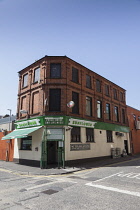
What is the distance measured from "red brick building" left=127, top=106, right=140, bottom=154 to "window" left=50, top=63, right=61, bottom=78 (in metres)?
17.1

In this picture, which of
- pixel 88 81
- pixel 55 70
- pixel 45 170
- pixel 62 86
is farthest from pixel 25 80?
pixel 45 170

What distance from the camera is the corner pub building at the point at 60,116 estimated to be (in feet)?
48.0

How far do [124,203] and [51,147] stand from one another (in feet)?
35.5

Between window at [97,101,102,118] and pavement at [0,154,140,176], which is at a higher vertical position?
window at [97,101,102,118]

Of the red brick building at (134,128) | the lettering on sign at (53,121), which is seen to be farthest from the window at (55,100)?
the red brick building at (134,128)

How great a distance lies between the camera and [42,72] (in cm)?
1678

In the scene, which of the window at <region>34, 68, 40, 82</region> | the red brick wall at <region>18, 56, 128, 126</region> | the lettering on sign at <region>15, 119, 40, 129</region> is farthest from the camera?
the window at <region>34, 68, 40, 82</region>

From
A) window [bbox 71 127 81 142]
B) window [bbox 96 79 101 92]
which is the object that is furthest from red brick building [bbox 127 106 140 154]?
window [bbox 71 127 81 142]

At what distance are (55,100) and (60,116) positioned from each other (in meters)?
1.98

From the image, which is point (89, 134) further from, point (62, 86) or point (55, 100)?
point (62, 86)

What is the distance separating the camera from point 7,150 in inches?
732

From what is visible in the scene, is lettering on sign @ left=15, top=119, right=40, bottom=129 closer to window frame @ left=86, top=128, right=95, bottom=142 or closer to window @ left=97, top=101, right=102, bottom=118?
window frame @ left=86, top=128, right=95, bottom=142

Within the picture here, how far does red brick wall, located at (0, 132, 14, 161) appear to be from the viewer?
18.1 m

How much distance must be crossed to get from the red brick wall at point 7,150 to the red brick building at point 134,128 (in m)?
20.1
